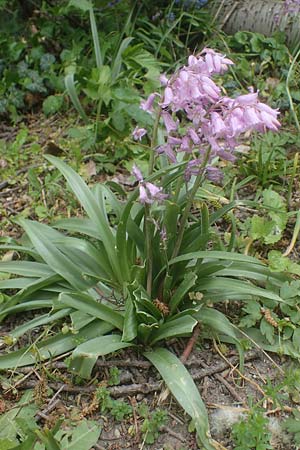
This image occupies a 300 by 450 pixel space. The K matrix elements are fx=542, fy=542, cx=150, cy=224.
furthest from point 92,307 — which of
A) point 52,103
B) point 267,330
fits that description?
point 52,103

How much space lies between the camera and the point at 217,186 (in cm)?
306

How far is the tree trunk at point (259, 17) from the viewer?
4195mm

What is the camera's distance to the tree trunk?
4195 millimetres

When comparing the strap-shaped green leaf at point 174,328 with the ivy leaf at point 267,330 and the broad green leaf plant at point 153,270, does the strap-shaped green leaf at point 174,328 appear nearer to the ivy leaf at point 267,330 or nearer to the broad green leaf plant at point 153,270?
the broad green leaf plant at point 153,270

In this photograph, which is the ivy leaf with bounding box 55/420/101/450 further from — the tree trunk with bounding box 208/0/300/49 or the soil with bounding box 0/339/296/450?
the tree trunk with bounding box 208/0/300/49

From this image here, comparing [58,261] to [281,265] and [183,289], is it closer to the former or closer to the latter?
[183,289]

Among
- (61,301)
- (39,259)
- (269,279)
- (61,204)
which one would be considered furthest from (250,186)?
(61,301)

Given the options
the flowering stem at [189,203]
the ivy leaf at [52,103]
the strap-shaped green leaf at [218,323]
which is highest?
the flowering stem at [189,203]

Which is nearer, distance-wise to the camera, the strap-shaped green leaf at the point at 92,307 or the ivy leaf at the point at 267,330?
the strap-shaped green leaf at the point at 92,307

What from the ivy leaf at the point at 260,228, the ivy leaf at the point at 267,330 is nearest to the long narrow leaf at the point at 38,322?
the ivy leaf at the point at 267,330

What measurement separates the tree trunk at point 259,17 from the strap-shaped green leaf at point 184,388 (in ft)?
9.74

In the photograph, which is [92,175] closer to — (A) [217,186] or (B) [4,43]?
(A) [217,186]

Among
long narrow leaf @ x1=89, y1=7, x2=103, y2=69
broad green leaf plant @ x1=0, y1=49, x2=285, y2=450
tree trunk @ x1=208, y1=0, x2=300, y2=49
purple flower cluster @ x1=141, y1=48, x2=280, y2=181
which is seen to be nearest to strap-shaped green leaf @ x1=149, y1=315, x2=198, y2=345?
broad green leaf plant @ x1=0, y1=49, x2=285, y2=450

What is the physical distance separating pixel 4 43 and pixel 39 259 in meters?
2.15
